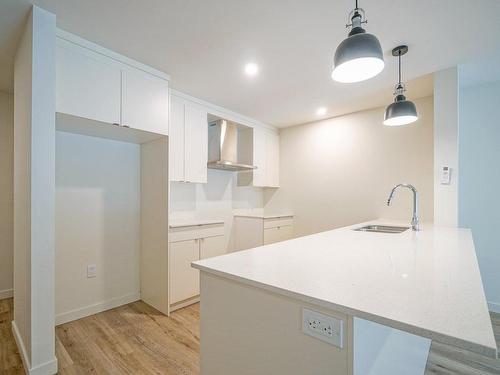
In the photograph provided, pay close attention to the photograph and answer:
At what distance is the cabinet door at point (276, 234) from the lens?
140 inches

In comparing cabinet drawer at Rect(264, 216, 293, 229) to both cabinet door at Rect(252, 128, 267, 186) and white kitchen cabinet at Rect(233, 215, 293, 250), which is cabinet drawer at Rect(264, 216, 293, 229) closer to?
white kitchen cabinet at Rect(233, 215, 293, 250)

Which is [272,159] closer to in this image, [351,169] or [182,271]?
[351,169]

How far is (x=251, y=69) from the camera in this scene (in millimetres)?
2357

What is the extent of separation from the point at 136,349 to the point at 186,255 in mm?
939

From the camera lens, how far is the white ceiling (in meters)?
1.59

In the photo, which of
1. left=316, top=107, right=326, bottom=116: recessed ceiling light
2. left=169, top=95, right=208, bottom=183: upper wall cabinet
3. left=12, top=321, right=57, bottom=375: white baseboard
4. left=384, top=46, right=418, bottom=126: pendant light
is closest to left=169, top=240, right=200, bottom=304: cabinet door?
left=169, top=95, right=208, bottom=183: upper wall cabinet

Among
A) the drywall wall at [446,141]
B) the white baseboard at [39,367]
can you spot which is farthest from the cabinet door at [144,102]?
the drywall wall at [446,141]

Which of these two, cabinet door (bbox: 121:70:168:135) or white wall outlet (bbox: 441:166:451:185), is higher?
cabinet door (bbox: 121:70:168:135)

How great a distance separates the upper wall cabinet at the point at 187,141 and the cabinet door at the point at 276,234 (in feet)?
3.98

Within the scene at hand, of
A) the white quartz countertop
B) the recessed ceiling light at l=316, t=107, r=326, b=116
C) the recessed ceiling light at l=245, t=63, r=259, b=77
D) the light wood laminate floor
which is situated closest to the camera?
the white quartz countertop

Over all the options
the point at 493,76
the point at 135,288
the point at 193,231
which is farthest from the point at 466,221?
the point at 135,288

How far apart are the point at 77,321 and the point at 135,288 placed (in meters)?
0.58

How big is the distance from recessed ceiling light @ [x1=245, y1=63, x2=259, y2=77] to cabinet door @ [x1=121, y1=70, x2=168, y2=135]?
80cm

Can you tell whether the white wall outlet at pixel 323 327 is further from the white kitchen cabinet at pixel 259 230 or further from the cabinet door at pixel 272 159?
the cabinet door at pixel 272 159
